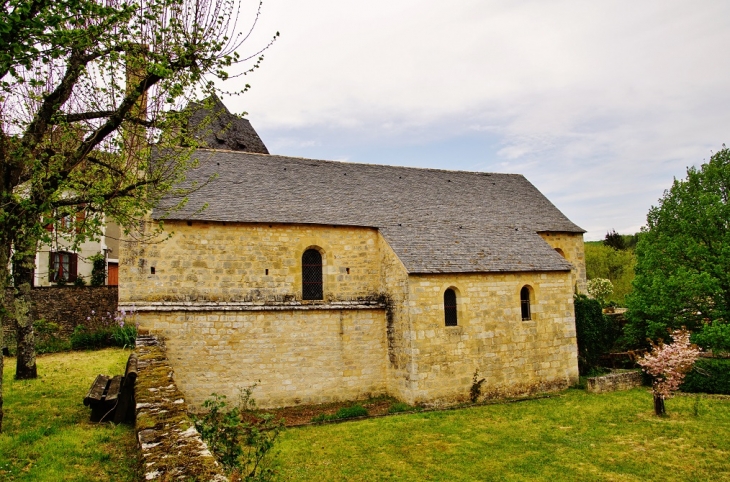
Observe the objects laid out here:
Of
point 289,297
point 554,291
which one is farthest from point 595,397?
point 289,297

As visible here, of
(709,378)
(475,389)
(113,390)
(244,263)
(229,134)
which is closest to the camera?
(113,390)

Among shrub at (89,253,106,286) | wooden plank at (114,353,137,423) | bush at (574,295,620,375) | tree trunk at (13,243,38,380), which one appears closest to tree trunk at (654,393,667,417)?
bush at (574,295,620,375)

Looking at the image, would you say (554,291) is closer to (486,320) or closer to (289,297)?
(486,320)

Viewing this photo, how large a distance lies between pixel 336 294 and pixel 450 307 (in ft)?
12.3

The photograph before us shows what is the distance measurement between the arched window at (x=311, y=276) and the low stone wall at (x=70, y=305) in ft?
34.7

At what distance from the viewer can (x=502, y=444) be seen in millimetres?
11016

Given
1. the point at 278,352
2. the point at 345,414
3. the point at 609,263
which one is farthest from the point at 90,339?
the point at 609,263

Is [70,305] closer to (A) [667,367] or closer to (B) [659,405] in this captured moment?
(B) [659,405]

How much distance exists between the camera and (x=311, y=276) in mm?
15336

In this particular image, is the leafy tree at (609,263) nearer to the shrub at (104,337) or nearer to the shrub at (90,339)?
the shrub at (104,337)

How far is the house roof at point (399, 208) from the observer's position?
591 inches

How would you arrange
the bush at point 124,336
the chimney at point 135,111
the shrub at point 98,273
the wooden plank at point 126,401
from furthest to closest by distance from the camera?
the shrub at point 98,273 → the bush at point 124,336 → the wooden plank at point 126,401 → the chimney at point 135,111

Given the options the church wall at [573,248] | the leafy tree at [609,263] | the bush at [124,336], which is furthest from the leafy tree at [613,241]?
the bush at [124,336]

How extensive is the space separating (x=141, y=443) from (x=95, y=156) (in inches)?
224
